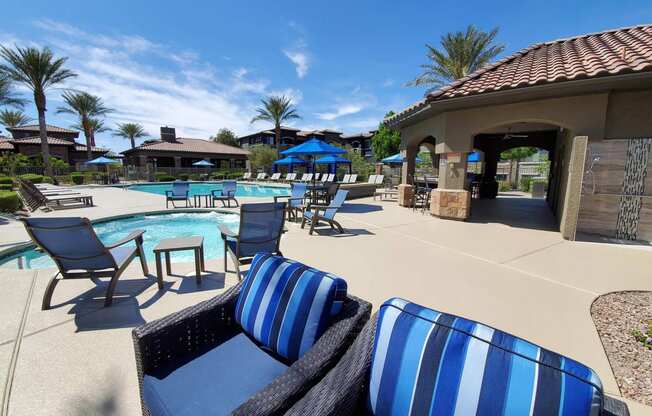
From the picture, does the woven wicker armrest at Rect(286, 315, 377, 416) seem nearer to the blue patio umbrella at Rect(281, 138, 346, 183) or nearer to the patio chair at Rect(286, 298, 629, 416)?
the patio chair at Rect(286, 298, 629, 416)

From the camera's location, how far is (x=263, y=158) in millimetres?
32562

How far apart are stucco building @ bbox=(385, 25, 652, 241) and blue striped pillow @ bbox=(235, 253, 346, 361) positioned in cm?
692

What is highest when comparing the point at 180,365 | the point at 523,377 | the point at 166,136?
the point at 166,136

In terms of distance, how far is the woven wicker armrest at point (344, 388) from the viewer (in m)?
1.22

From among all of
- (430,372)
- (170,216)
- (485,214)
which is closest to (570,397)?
(430,372)

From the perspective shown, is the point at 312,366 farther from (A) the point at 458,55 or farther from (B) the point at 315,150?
(A) the point at 458,55

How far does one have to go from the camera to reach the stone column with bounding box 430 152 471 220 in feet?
26.3

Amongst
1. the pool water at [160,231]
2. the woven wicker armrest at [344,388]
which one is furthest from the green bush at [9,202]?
the woven wicker armrest at [344,388]

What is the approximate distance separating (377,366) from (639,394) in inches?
88.9

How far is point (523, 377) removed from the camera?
1.02m

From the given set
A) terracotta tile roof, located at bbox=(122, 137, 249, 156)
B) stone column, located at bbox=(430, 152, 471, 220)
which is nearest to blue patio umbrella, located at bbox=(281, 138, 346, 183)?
stone column, located at bbox=(430, 152, 471, 220)

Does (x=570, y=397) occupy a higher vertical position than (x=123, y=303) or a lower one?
higher

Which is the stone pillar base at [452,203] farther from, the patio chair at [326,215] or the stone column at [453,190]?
the patio chair at [326,215]

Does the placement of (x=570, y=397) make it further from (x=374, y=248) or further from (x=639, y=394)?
(x=374, y=248)
